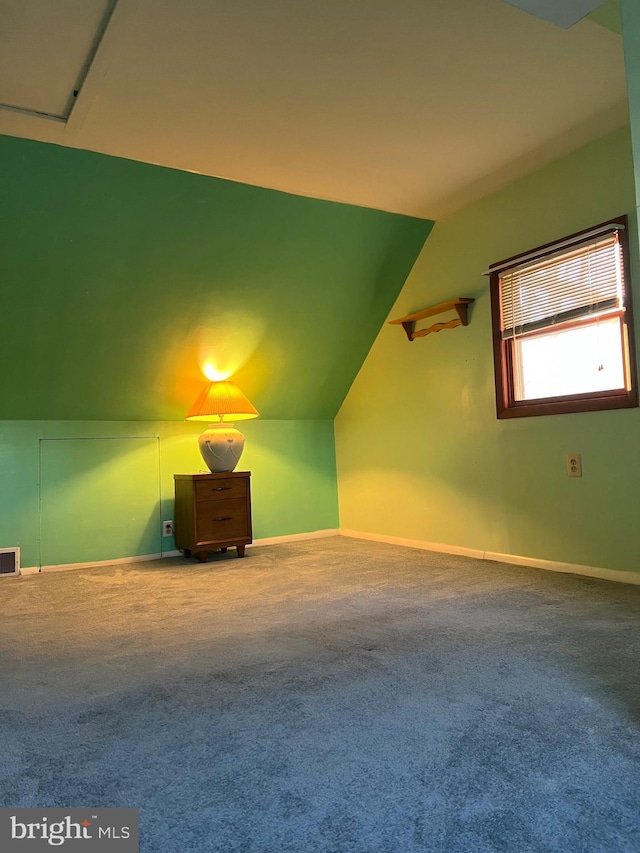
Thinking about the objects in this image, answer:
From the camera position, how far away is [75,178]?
280 cm

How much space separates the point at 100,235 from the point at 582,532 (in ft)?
9.46

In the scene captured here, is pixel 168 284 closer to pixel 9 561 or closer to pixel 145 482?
pixel 145 482

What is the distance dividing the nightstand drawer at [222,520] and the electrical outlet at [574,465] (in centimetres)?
200

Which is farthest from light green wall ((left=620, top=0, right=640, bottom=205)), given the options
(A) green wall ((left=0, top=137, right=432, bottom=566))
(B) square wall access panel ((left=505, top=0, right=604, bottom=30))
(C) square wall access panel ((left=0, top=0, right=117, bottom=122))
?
(A) green wall ((left=0, top=137, right=432, bottom=566))

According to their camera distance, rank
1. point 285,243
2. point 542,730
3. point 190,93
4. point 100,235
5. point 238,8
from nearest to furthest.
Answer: point 542,730, point 238,8, point 190,93, point 100,235, point 285,243

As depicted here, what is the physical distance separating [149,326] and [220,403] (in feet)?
2.12

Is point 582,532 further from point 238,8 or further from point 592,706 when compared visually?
point 238,8

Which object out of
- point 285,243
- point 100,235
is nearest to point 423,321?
point 285,243

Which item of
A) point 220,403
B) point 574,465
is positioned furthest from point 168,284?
point 574,465

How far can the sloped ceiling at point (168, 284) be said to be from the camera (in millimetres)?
2920

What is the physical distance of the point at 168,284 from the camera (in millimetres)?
3424

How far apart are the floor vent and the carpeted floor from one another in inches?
36.8

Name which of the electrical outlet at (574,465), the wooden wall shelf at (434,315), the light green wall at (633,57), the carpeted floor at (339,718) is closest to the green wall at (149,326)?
the wooden wall shelf at (434,315)

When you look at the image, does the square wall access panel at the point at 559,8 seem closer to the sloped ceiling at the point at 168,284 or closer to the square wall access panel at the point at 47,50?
the square wall access panel at the point at 47,50
